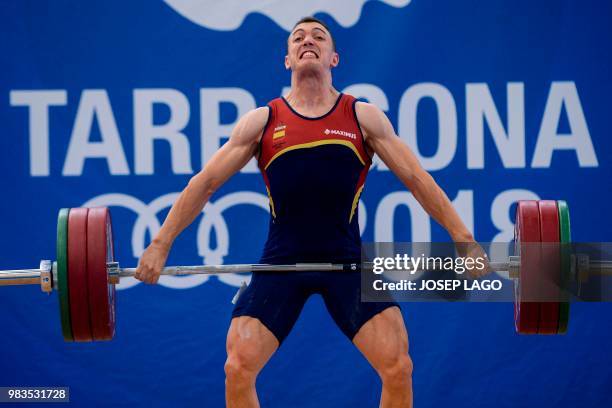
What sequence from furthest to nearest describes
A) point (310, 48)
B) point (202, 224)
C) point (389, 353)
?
point (202, 224), point (310, 48), point (389, 353)

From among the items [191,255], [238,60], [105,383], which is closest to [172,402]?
[105,383]

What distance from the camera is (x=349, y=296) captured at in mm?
4031

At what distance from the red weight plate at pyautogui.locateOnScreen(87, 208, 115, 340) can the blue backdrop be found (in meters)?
1.18

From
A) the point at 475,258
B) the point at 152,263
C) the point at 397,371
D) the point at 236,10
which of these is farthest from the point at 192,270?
the point at 236,10

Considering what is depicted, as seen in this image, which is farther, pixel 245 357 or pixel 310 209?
pixel 310 209

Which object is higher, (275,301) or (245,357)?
(275,301)

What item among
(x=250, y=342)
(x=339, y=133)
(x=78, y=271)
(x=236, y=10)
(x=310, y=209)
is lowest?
(x=250, y=342)

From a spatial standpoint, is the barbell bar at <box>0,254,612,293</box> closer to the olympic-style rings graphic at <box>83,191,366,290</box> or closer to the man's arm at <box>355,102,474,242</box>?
the man's arm at <box>355,102,474,242</box>

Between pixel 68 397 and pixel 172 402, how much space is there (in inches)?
20.1

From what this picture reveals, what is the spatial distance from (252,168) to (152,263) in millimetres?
1463

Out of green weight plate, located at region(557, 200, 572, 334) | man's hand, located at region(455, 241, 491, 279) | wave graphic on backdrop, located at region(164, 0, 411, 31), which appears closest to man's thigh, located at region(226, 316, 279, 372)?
man's hand, located at region(455, 241, 491, 279)

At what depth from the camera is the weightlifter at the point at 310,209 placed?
3966 millimetres

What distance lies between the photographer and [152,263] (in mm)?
4125
